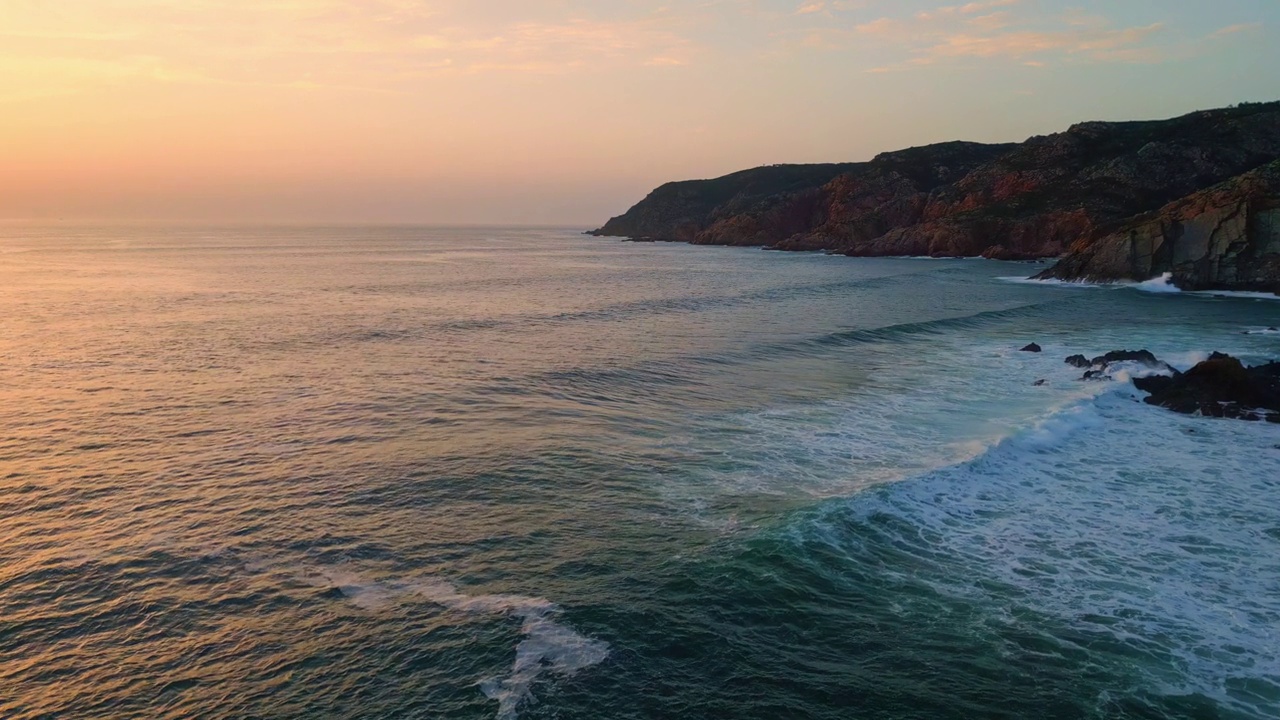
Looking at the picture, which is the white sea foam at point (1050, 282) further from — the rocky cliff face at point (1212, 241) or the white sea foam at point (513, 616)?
the white sea foam at point (513, 616)

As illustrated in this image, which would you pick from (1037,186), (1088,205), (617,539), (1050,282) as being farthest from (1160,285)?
(617,539)

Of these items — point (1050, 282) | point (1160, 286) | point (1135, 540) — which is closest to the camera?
point (1135, 540)

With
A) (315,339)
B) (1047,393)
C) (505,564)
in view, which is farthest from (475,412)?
(1047,393)

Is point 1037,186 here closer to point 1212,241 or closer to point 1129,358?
point 1212,241

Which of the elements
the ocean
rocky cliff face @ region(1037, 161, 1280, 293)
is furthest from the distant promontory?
the ocean

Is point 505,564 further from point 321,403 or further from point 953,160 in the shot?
point 953,160
